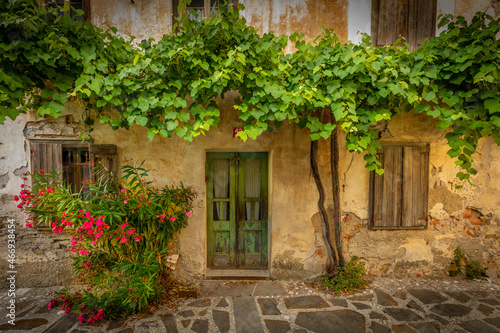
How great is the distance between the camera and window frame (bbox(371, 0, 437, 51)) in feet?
12.2

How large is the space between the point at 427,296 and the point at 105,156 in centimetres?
527

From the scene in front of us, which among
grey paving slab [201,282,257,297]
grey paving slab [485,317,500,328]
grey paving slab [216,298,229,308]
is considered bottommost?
grey paving slab [216,298,229,308]

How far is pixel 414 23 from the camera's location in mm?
3787

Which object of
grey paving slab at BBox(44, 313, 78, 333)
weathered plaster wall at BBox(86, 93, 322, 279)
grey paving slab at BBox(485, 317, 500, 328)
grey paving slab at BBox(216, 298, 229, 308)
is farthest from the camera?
weathered plaster wall at BBox(86, 93, 322, 279)

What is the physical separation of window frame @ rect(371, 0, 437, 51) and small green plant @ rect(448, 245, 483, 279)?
3.48m

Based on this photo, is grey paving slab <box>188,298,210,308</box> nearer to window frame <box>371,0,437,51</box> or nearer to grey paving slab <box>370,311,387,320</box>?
grey paving slab <box>370,311,387,320</box>

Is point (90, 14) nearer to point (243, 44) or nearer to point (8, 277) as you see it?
point (243, 44)

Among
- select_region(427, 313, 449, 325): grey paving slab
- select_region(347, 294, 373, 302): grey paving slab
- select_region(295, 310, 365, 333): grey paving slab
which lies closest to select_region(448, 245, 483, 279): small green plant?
select_region(427, 313, 449, 325): grey paving slab

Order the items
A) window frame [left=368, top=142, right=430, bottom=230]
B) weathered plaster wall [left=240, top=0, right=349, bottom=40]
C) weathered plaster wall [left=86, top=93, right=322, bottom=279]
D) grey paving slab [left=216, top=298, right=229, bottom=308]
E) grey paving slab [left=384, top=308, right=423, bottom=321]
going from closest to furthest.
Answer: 1. grey paving slab [left=384, top=308, right=423, bottom=321]
2. grey paving slab [left=216, top=298, right=229, bottom=308]
3. weathered plaster wall [left=240, top=0, right=349, bottom=40]
4. weathered plaster wall [left=86, top=93, right=322, bottom=279]
5. window frame [left=368, top=142, right=430, bottom=230]

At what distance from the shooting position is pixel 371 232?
159 inches

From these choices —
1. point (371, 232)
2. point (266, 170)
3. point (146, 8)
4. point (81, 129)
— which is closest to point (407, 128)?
point (371, 232)

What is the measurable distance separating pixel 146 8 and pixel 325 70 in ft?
9.54

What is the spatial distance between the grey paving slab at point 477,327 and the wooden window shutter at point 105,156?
17.0 ft

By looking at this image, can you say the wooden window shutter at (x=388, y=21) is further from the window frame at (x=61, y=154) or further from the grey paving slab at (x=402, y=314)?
the window frame at (x=61, y=154)
